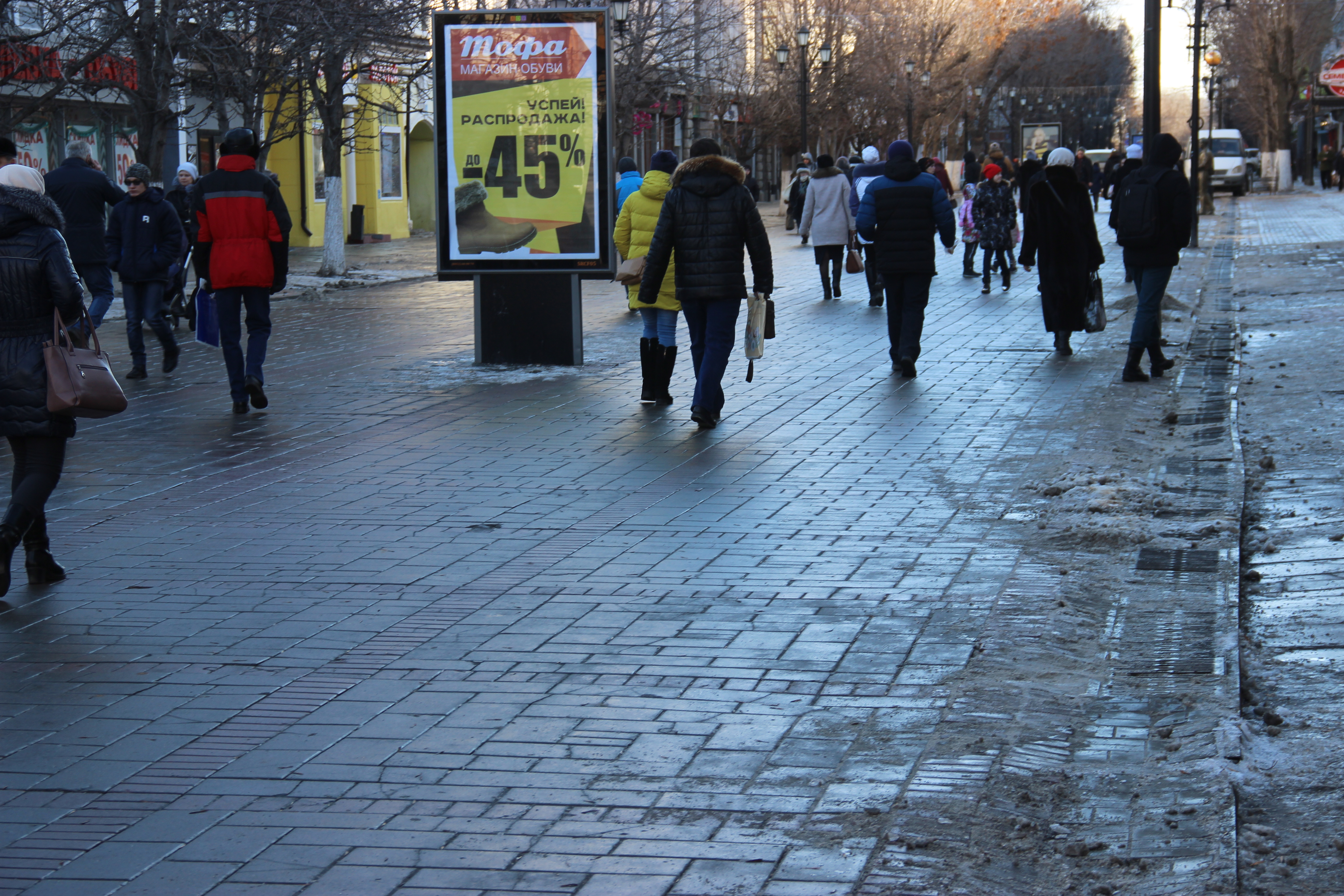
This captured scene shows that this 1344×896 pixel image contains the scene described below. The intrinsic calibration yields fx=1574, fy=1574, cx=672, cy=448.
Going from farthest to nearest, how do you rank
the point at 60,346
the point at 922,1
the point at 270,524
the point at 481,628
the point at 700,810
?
the point at 922,1, the point at 270,524, the point at 60,346, the point at 481,628, the point at 700,810

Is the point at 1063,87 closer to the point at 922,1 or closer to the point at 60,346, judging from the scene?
the point at 922,1

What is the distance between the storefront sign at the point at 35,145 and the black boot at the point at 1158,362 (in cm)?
1732

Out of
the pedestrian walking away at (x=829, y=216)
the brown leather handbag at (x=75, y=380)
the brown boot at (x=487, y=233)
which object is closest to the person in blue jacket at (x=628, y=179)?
the pedestrian walking away at (x=829, y=216)

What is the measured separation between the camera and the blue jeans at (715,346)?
984 cm

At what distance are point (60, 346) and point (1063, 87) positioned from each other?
7988cm

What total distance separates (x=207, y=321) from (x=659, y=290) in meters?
3.79

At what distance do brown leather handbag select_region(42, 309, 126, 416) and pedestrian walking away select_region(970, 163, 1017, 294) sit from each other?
47.7 ft

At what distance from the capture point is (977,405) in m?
10.7

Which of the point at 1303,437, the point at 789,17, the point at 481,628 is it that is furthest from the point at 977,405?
the point at 789,17

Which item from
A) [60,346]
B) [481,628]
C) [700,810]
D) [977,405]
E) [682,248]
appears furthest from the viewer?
[977,405]

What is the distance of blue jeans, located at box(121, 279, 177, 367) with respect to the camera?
1295cm

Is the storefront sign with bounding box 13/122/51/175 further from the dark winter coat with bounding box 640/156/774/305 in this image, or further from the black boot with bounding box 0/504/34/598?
the black boot with bounding box 0/504/34/598

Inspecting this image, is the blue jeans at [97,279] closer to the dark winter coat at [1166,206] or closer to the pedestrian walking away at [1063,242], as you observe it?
the pedestrian walking away at [1063,242]

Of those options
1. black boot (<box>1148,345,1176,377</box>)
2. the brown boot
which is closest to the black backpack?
black boot (<box>1148,345,1176,377</box>)
